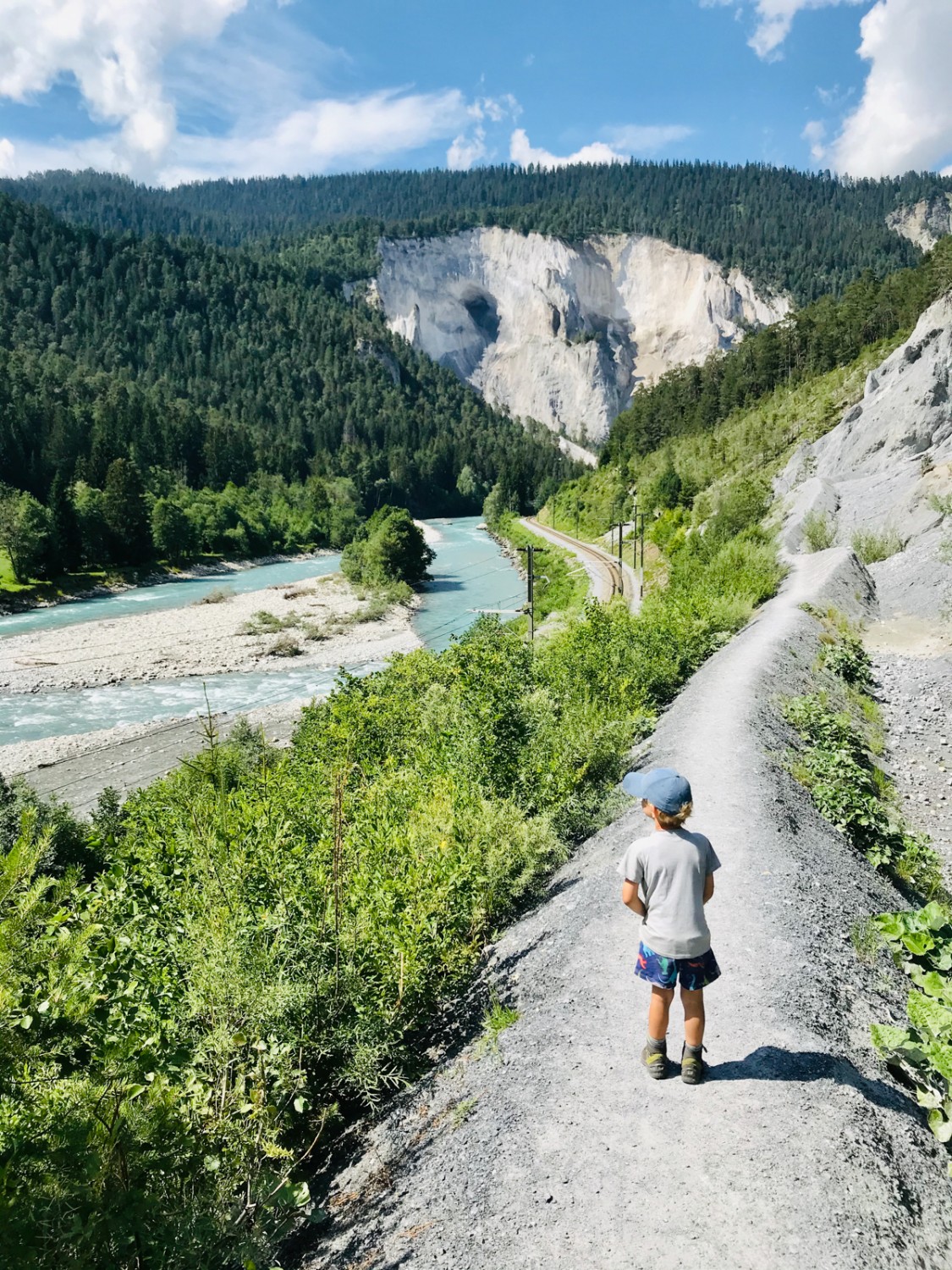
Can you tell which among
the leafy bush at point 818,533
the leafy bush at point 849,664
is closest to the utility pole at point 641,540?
the leafy bush at point 818,533

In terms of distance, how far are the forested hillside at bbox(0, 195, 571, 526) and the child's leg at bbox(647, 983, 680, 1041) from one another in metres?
89.2

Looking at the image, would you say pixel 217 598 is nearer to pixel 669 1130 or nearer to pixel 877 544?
pixel 877 544

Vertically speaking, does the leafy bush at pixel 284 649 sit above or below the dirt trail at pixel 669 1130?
below

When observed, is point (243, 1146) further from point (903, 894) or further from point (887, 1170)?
point (903, 894)

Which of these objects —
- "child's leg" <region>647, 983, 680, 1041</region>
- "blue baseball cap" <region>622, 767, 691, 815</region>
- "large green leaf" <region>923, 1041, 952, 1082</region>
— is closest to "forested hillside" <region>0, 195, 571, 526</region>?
"blue baseball cap" <region>622, 767, 691, 815</region>

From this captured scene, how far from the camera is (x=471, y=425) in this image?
6939 inches

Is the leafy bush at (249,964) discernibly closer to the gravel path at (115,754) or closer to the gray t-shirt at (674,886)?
the gray t-shirt at (674,886)

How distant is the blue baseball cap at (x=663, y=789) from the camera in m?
4.85

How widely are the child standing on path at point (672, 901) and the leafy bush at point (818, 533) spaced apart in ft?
94.7

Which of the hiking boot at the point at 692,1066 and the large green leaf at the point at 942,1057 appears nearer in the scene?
the large green leaf at the point at 942,1057

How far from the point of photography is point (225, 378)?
149 m

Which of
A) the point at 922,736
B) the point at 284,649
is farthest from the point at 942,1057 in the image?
the point at 284,649

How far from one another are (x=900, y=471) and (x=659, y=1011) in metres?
36.0

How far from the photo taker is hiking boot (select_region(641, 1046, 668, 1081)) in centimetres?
518
